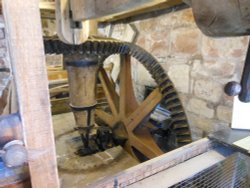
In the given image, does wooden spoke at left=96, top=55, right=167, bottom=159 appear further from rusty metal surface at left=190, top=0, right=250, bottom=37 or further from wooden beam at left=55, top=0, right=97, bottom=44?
rusty metal surface at left=190, top=0, right=250, bottom=37

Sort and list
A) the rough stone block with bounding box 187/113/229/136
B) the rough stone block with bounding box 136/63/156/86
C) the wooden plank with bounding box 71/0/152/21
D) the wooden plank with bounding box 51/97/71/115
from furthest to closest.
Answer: the wooden plank with bounding box 51/97/71/115
the rough stone block with bounding box 136/63/156/86
the rough stone block with bounding box 187/113/229/136
the wooden plank with bounding box 71/0/152/21

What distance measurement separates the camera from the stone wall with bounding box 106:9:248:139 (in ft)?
3.56

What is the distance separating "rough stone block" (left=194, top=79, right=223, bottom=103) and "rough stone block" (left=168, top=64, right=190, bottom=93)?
0.26ft

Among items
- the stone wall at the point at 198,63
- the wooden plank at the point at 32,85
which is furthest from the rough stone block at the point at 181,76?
the wooden plank at the point at 32,85

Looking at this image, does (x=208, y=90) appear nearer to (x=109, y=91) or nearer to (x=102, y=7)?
(x=109, y=91)

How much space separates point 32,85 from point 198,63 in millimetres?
1114

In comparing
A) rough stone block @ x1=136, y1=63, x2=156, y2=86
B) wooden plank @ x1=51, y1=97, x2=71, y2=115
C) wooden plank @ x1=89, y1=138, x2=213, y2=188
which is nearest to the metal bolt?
wooden plank @ x1=89, y1=138, x2=213, y2=188

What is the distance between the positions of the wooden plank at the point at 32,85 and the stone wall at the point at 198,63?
35.0 inches

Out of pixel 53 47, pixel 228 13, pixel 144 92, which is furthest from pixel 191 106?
pixel 228 13

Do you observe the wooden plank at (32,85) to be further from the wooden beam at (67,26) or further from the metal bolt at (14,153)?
the wooden beam at (67,26)

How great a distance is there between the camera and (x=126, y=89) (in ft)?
4.42

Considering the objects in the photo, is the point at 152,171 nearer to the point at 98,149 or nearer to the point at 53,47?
the point at 53,47

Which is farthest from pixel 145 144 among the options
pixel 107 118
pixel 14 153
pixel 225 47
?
pixel 14 153

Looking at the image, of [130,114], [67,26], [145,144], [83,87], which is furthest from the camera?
[130,114]
